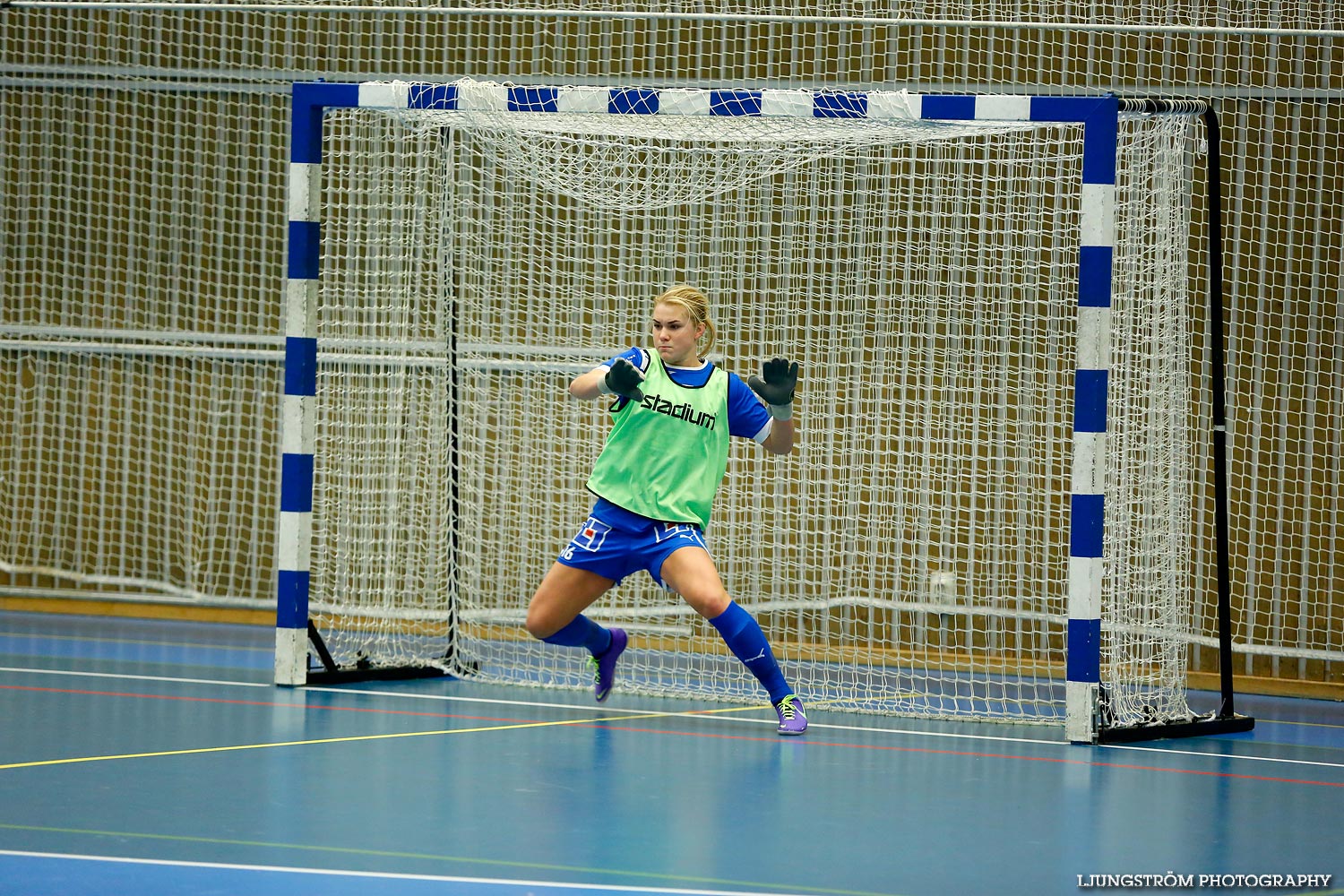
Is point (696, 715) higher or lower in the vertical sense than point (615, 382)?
lower

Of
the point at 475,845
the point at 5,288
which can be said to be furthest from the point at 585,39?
the point at 475,845

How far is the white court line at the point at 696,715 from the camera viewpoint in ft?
22.5

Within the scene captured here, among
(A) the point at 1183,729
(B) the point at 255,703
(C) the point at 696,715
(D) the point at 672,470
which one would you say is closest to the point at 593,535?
(D) the point at 672,470

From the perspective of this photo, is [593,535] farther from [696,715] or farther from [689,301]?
[696,715]

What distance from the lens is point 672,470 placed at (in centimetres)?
676

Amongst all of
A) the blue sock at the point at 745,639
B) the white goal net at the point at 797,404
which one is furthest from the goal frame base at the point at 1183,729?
the blue sock at the point at 745,639

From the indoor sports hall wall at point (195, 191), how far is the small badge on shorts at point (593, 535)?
147 inches

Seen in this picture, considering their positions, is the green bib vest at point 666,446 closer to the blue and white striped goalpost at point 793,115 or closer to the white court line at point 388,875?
the blue and white striped goalpost at point 793,115

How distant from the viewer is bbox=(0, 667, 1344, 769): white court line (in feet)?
22.5

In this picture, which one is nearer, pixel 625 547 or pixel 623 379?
pixel 623 379

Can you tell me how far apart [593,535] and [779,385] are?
3.23 ft

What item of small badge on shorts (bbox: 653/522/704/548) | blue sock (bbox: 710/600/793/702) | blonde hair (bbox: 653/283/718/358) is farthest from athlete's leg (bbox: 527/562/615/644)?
blonde hair (bbox: 653/283/718/358)

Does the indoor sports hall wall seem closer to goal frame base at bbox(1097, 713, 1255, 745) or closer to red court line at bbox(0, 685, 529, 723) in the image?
goal frame base at bbox(1097, 713, 1255, 745)

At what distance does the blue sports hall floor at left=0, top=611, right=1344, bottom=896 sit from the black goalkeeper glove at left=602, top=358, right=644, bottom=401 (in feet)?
4.62
